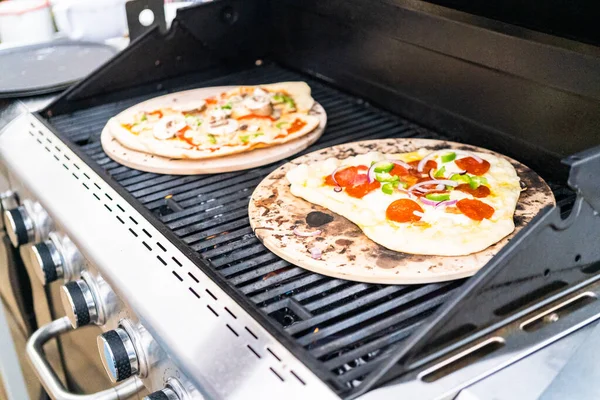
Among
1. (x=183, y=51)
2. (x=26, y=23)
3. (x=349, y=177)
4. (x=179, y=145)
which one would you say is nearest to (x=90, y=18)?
(x=26, y=23)

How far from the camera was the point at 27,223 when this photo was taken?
180cm

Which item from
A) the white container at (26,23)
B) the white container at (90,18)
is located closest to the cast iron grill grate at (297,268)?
the white container at (90,18)

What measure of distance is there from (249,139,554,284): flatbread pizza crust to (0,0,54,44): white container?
1555 mm

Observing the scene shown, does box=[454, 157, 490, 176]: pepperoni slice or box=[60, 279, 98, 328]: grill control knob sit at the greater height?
box=[454, 157, 490, 176]: pepperoni slice

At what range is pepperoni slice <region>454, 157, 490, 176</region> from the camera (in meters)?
1.63

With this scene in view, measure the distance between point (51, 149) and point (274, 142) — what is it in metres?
0.63

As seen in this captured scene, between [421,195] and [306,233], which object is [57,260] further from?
[421,195]

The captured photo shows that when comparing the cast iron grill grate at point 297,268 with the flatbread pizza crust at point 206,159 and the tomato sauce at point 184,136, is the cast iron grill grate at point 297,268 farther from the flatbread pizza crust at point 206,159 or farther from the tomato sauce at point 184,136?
the tomato sauce at point 184,136

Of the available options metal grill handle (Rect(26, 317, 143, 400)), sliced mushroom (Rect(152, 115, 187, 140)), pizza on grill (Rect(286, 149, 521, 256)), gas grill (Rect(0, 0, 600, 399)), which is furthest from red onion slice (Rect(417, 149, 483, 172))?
metal grill handle (Rect(26, 317, 143, 400))

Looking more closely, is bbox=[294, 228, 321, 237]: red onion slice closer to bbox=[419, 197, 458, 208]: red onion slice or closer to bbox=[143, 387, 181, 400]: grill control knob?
bbox=[419, 197, 458, 208]: red onion slice

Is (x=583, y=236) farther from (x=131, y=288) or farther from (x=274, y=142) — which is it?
(x=274, y=142)

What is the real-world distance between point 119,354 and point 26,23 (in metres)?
1.93

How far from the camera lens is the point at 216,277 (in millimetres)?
1276

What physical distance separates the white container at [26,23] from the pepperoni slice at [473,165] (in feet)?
5.94
